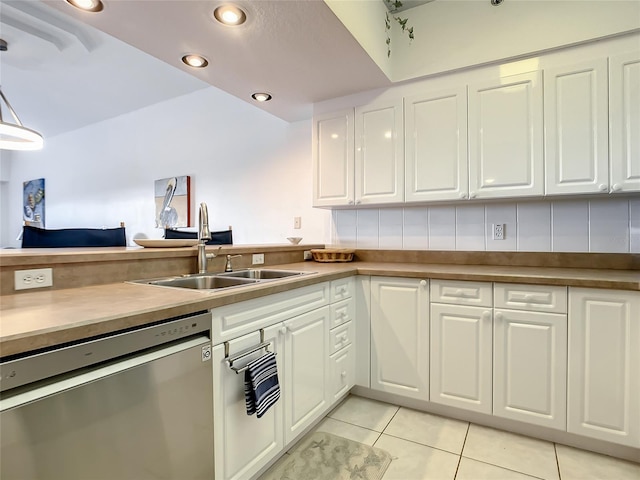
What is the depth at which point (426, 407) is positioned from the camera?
2.04 metres

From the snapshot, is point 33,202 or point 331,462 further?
point 33,202

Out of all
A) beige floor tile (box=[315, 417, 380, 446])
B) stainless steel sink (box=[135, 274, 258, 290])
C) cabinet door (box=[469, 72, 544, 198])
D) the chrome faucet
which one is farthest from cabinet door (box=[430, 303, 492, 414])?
the chrome faucet

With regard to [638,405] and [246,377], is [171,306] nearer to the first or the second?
[246,377]

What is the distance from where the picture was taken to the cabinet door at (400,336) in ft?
6.50

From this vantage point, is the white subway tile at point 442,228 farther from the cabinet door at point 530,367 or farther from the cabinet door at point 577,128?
the cabinet door at point 530,367

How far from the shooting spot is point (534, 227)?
7.24 ft

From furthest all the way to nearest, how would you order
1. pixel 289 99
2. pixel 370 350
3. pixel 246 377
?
pixel 289 99 < pixel 370 350 < pixel 246 377

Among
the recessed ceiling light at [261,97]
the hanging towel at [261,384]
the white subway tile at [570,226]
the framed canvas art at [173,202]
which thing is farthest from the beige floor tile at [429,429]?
the framed canvas art at [173,202]

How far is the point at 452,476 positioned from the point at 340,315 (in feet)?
2.99

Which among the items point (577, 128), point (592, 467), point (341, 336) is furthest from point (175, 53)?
point (592, 467)

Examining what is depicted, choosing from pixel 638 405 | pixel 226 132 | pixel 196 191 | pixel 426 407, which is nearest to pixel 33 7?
pixel 226 132

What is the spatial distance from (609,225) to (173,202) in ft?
13.7

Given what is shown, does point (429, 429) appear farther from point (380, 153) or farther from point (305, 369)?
point (380, 153)

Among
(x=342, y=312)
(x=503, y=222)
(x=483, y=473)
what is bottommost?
(x=483, y=473)
